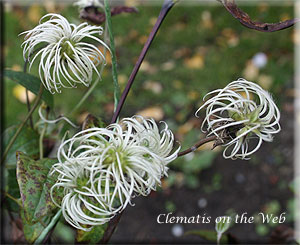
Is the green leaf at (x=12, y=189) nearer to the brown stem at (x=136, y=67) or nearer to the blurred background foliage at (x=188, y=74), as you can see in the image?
the brown stem at (x=136, y=67)

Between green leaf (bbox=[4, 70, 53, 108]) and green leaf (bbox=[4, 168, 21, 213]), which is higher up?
green leaf (bbox=[4, 70, 53, 108])

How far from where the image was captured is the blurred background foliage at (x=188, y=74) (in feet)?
5.67

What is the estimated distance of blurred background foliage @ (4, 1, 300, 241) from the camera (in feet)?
5.67

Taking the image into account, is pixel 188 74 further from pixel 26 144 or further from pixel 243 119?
pixel 243 119

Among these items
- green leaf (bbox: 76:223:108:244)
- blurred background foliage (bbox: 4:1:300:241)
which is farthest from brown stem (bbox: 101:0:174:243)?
blurred background foliage (bbox: 4:1:300:241)

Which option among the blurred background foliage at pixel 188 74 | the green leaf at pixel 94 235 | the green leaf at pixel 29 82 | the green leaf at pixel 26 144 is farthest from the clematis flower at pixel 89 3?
the blurred background foliage at pixel 188 74

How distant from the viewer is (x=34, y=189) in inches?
21.7

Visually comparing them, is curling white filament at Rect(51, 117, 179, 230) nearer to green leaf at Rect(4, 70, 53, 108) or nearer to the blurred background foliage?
green leaf at Rect(4, 70, 53, 108)

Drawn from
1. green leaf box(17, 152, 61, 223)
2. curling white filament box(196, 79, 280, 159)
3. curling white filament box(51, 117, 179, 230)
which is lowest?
green leaf box(17, 152, 61, 223)

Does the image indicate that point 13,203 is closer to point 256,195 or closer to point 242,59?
point 256,195

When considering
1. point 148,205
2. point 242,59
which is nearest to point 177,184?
point 148,205

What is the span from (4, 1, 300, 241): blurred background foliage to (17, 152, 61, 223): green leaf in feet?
3.56

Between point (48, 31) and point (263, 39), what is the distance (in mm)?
1837

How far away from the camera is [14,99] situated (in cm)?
200
